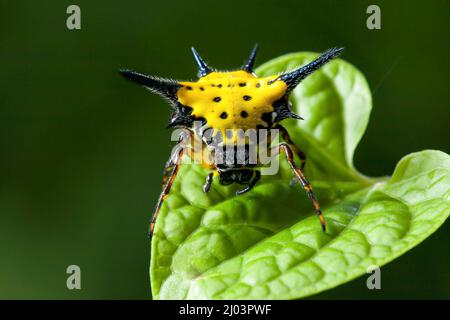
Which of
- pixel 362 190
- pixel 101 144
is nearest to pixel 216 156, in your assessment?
pixel 362 190

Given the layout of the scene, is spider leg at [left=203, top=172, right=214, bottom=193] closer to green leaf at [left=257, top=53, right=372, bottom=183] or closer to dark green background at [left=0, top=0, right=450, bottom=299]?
green leaf at [left=257, top=53, right=372, bottom=183]

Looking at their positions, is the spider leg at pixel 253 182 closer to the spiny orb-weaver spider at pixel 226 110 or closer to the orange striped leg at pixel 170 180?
the spiny orb-weaver spider at pixel 226 110

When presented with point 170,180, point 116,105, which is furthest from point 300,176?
point 116,105

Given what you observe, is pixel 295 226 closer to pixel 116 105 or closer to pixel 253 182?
pixel 253 182

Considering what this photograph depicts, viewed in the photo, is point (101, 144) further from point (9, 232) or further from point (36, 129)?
point (9, 232)

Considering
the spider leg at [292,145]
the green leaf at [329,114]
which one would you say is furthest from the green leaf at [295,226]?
the spider leg at [292,145]

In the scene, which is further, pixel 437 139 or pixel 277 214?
pixel 437 139

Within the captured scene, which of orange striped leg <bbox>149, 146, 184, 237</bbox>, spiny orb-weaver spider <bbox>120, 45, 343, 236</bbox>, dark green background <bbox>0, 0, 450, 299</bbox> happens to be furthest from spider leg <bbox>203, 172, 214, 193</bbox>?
dark green background <bbox>0, 0, 450, 299</bbox>
